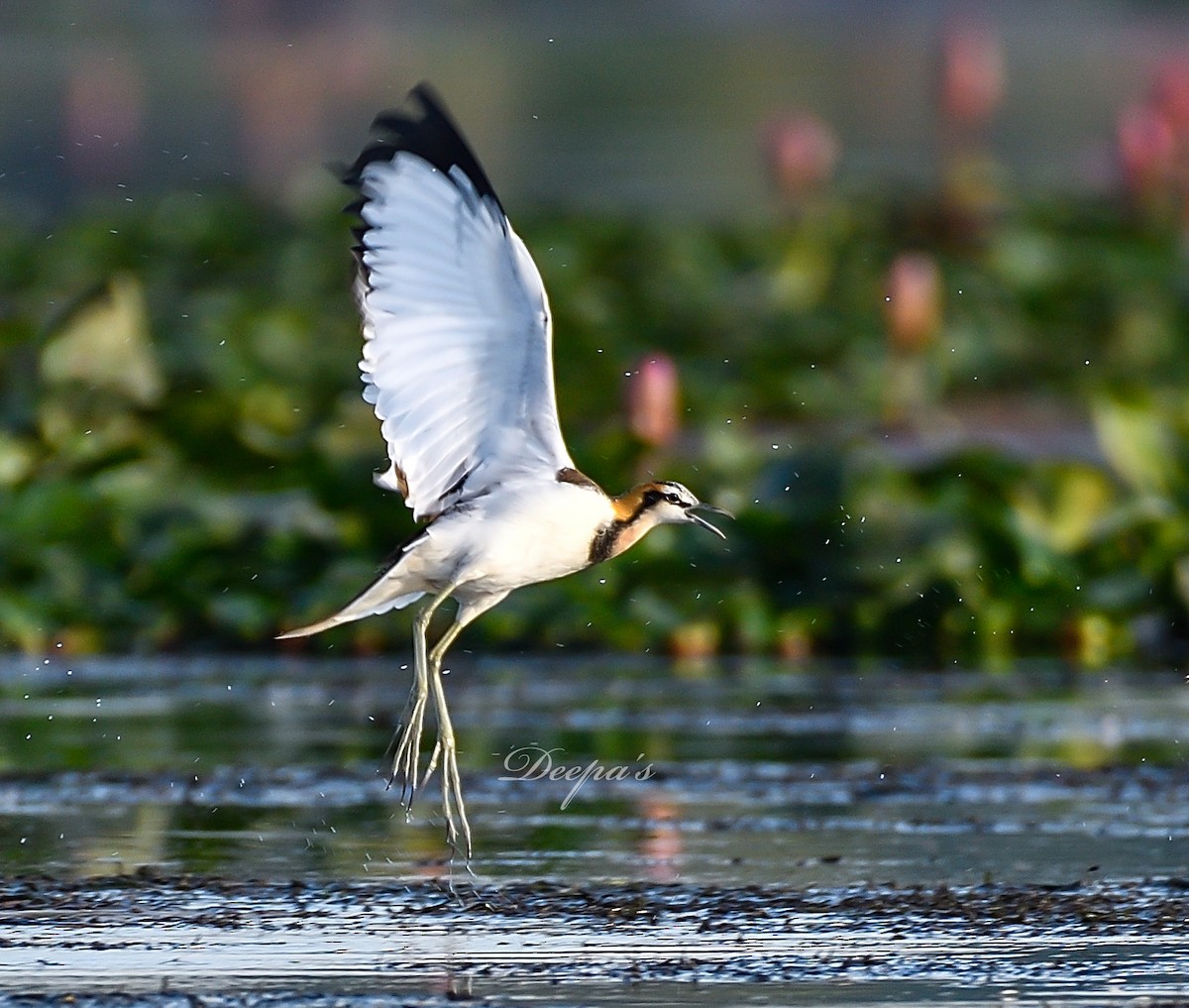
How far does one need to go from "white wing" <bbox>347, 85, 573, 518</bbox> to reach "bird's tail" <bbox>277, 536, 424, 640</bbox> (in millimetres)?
209

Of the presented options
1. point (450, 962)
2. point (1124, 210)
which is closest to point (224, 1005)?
point (450, 962)

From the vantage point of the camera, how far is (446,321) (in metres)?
7.85

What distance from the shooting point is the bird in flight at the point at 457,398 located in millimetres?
7738

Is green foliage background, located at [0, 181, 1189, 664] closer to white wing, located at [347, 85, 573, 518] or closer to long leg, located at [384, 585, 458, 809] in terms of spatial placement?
long leg, located at [384, 585, 458, 809]

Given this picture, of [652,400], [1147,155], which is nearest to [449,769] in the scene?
[652,400]

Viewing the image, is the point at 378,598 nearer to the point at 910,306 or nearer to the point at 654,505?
the point at 654,505

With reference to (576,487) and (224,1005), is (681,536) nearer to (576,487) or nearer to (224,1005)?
(576,487)

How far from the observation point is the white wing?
7.72 m

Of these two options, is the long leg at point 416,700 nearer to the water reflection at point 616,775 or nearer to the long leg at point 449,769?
the long leg at point 449,769

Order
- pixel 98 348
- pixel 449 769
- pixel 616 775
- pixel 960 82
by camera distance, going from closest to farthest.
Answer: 1. pixel 449 769
2. pixel 616 775
3. pixel 98 348
4. pixel 960 82

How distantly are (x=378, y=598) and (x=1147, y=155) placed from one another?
14.1m

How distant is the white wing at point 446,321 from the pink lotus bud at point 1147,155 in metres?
14.0

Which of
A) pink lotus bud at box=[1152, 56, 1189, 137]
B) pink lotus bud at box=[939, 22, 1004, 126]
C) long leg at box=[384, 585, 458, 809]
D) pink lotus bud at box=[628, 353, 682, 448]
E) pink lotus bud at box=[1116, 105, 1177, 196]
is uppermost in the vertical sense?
pink lotus bud at box=[939, 22, 1004, 126]

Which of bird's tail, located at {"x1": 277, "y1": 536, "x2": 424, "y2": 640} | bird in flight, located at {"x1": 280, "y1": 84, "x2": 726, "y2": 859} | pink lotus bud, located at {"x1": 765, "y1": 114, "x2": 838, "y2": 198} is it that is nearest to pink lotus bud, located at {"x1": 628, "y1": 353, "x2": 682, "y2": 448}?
bird's tail, located at {"x1": 277, "y1": 536, "x2": 424, "y2": 640}
